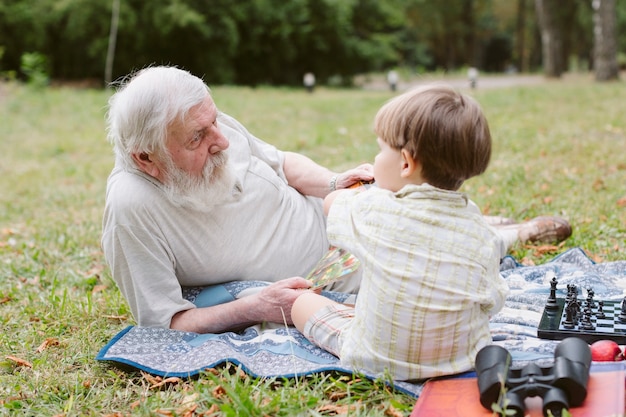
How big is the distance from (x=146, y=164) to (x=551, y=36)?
65.0 feet

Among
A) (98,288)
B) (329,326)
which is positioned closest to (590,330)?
(329,326)

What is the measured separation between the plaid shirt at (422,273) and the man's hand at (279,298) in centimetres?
62

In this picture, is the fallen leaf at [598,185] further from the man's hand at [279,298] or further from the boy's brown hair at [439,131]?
the boy's brown hair at [439,131]

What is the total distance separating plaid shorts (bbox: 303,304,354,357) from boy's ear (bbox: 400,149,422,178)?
75cm

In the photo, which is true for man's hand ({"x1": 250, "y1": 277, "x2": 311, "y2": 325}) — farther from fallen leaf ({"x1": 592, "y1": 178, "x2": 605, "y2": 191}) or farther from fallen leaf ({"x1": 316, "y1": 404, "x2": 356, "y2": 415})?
fallen leaf ({"x1": 592, "y1": 178, "x2": 605, "y2": 191})

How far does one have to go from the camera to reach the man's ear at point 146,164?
3246 millimetres

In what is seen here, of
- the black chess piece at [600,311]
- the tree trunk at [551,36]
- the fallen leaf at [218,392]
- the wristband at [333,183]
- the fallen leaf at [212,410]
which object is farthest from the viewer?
the tree trunk at [551,36]

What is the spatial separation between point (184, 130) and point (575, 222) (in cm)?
325

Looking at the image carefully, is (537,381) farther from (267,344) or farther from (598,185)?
(598,185)

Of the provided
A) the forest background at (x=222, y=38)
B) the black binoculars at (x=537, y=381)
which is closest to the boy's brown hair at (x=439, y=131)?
the black binoculars at (x=537, y=381)

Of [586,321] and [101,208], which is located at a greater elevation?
[586,321]

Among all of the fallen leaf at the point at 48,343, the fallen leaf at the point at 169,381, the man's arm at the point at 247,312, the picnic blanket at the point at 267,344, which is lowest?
the fallen leaf at the point at 48,343

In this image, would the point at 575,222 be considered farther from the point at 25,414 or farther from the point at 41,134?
the point at 41,134

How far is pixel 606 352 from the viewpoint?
2701 mm
